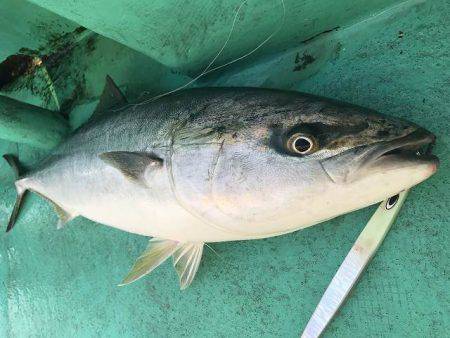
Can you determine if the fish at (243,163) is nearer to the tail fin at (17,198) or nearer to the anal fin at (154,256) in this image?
the anal fin at (154,256)

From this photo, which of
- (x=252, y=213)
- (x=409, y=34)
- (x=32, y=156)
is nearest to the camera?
(x=252, y=213)

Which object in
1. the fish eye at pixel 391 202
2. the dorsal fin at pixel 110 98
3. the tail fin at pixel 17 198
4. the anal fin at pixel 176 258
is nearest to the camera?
the fish eye at pixel 391 202

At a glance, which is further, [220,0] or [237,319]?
[237,319]

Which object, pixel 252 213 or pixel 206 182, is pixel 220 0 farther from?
pixel 252 213

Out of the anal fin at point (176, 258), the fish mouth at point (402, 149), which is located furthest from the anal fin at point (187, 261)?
the fish mouth at point (402, 149)

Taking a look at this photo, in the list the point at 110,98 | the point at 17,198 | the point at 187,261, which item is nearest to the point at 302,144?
the point at 187,261

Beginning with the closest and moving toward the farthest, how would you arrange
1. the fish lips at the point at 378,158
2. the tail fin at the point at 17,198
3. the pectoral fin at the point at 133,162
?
the fish lips at the point at 378,158, the pectoral fin at the point at 133,162, the tail fin at the point at 17,198

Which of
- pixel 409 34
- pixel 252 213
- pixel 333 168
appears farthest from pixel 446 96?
pixel 252 213
